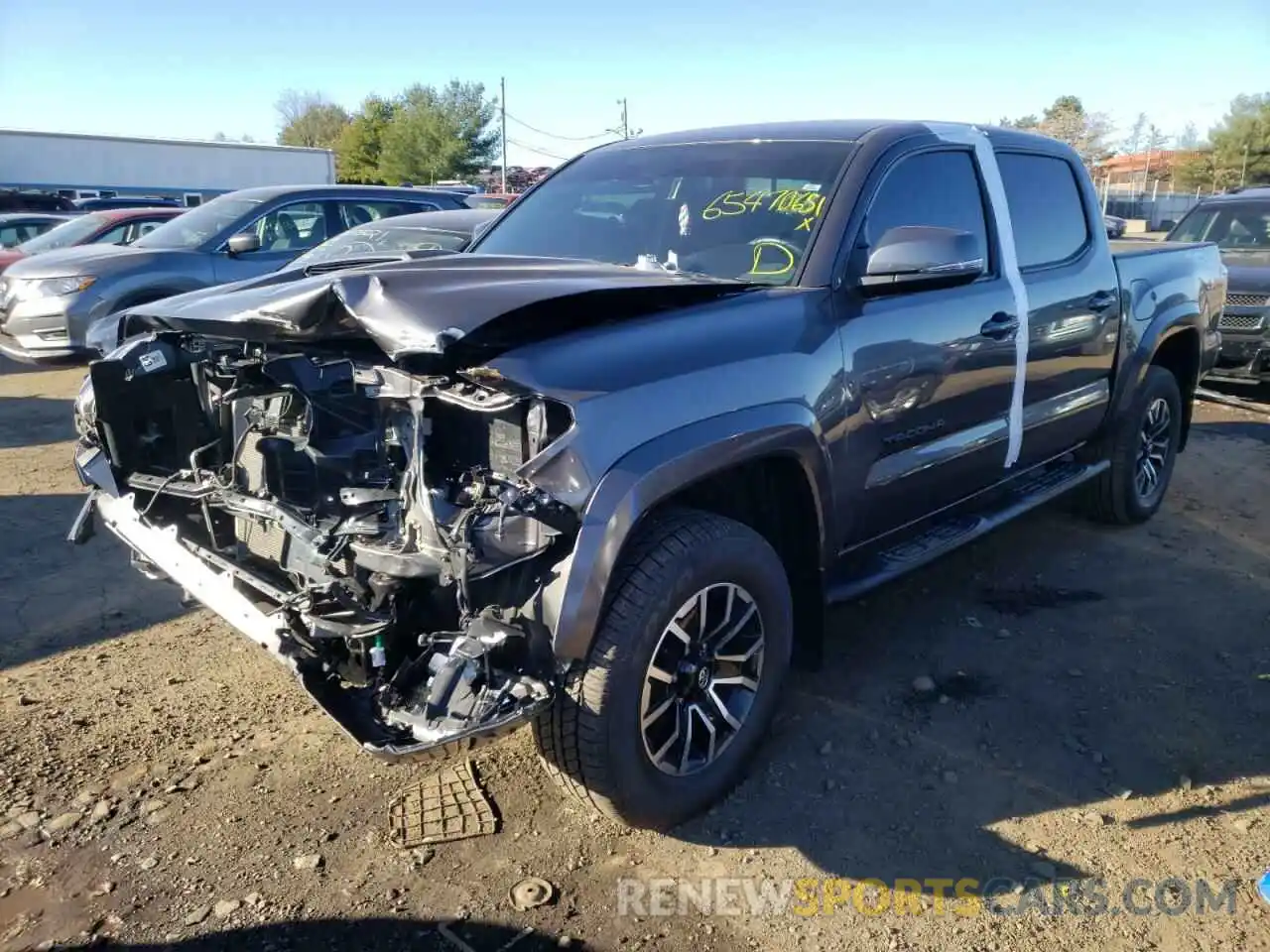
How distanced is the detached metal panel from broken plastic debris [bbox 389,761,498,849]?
27.7m

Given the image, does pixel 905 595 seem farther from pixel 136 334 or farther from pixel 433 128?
pixel 433 128

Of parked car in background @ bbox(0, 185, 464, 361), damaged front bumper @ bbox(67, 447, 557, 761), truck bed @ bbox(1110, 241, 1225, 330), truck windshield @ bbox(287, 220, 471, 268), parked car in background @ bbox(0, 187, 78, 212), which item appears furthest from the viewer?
parked car in background @ bbox(0, 187, 78, 212)

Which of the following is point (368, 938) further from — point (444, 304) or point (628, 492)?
point (444, 304)

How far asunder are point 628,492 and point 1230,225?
9.87 meters

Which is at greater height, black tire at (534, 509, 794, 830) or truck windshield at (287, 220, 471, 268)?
truck windshield at (287, 220, 471, 268)

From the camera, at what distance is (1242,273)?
883cm

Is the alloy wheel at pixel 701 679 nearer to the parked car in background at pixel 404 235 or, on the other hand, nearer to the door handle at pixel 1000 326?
the door handle at pixel 1000 326

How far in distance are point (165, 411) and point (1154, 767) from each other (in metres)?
3.62

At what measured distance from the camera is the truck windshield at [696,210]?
11.3 ft

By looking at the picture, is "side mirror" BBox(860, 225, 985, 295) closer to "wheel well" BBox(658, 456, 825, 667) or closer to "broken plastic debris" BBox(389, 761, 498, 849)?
"wheel well" BBox(658, 456, 825, 667)

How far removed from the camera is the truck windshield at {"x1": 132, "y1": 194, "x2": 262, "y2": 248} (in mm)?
8719

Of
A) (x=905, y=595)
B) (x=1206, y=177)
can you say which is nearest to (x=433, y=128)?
(x=1206, y=177)

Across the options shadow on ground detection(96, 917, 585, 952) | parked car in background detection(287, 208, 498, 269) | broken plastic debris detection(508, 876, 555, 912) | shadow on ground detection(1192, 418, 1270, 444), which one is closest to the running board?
broken plastic debris detection(508, 876, 555, 912)

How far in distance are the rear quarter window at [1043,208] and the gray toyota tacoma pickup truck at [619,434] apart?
0.03 meters
